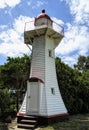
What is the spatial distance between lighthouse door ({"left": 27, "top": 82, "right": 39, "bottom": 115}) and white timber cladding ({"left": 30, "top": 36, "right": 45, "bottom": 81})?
823 mm

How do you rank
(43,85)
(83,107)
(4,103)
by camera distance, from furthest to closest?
(83,107) → (4,103) → (43,85)

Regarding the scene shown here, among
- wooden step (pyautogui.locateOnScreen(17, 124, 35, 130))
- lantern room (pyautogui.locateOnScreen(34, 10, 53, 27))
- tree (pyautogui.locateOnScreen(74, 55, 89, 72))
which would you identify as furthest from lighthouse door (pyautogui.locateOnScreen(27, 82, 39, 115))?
tree (pyautogui.locateOnScreen(74, 55, 89, 72))

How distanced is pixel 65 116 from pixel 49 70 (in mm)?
3335

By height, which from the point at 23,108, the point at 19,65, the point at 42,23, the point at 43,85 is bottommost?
the point at 23,108

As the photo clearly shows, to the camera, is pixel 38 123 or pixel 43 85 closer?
pixel 38 123

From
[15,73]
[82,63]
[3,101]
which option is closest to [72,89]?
[15,73]

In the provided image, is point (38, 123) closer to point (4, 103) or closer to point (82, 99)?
point (4, 103)

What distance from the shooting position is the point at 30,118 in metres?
13.0

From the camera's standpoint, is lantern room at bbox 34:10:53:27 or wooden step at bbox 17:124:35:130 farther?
lantern room at bbox 34:10:53:27

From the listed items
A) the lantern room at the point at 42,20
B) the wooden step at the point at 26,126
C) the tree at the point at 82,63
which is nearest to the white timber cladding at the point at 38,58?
the lantern room at the point at 42,20

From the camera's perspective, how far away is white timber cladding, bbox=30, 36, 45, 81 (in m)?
14.3

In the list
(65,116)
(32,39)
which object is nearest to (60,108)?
(65,116)

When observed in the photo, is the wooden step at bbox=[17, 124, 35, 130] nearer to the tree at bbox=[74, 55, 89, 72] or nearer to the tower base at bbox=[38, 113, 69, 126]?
the tower base at bbox=[38, 113, 69, 126]

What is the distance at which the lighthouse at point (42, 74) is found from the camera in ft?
44.0
